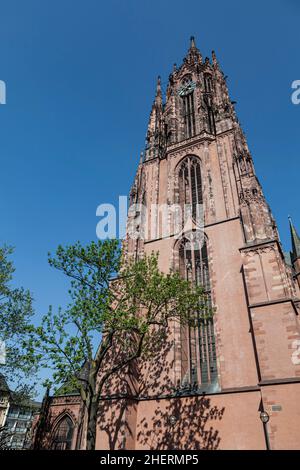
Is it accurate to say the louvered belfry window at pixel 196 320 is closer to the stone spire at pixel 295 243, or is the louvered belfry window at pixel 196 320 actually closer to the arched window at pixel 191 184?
the arched window at pixel 191 184

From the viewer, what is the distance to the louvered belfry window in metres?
15.0

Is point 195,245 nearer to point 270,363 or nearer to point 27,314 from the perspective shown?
point 270,363

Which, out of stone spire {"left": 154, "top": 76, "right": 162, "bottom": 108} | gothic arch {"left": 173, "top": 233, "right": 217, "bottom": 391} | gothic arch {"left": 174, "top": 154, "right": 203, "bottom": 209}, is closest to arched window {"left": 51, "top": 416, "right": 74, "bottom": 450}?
gothic arch {"left": 173, "top": 233, "right": 217, "bottom": 391}

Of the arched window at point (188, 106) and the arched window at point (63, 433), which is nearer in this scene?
the arched window at point (63, 433)

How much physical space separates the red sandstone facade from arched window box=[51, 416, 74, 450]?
0.13 metres

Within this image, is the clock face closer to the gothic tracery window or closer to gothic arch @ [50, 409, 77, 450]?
the gothic tracery window

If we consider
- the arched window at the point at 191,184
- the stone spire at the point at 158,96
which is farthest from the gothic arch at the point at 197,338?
the stone spire at the point at 158,96

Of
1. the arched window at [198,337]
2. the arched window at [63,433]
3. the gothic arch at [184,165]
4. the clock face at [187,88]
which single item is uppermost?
the clock face at [187,88]

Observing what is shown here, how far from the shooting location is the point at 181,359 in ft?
51.0

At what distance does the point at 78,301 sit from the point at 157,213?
37.2 ft

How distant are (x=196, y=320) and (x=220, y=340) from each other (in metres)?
1.99

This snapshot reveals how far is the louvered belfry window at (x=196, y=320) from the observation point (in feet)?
49.1

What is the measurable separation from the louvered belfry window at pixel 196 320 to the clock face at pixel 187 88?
12.9 meters

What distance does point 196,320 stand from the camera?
→ 54.0 feet
